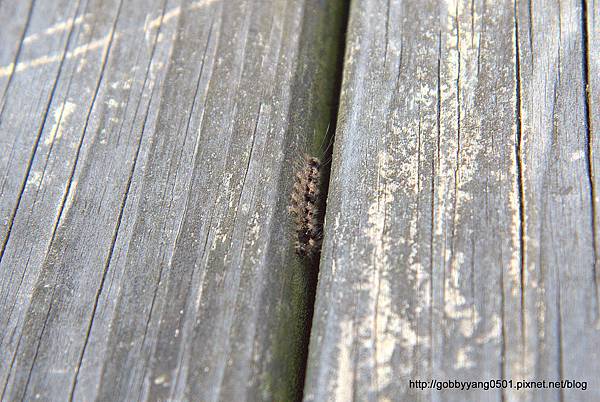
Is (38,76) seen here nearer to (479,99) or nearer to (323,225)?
(323,225)

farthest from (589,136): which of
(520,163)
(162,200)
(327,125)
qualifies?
(162,200)

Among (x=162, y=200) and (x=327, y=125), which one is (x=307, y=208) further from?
(x=162, y=200)

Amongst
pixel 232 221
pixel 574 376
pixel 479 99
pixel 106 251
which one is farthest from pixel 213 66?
pixel 574 376

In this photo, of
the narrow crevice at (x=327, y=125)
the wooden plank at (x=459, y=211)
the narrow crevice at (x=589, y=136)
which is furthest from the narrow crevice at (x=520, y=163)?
the narrow crevice at (x=327, y=125)

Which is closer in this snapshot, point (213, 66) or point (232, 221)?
point (232, 221)

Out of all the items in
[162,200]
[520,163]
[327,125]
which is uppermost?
[327,125]

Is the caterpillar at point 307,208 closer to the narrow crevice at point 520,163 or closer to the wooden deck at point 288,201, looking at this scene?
the wooden deck at point 288,201

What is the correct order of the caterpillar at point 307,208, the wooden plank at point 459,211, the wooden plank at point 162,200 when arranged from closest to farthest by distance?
the wooden plank at point 459,211
the wooden plank at point 162,200
the caterpillar at point 307,208
